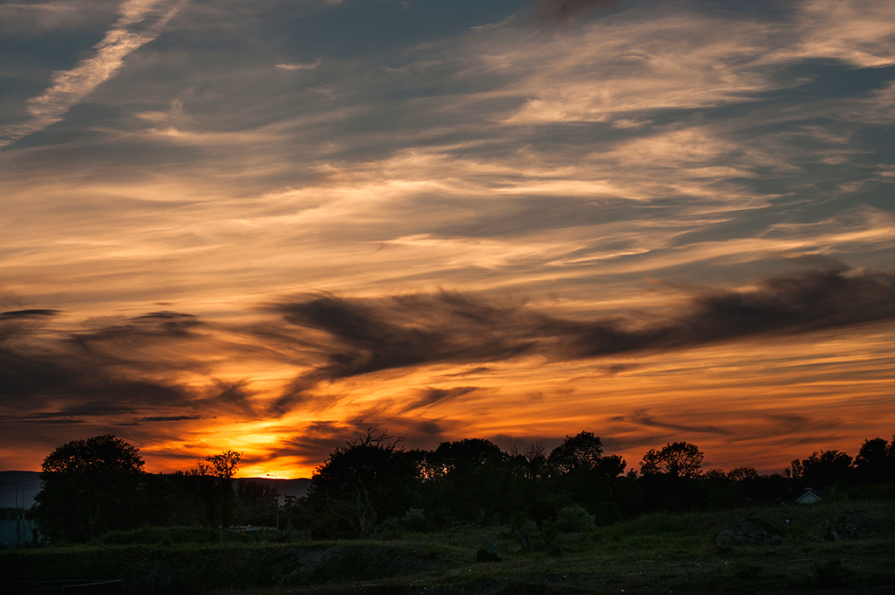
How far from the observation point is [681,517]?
6216cm

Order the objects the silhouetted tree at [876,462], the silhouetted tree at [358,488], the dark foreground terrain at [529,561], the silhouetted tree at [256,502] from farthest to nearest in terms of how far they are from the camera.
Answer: the silhouetted tree at [256,502], the silhouetted tree at [876,462], the silhouetted tree at [358,488], the dark foreground terrain at [529,561]

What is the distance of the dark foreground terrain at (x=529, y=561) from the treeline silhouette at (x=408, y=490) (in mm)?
9397

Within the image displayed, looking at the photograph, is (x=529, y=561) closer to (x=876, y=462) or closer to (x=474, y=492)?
(x=474, y=492)

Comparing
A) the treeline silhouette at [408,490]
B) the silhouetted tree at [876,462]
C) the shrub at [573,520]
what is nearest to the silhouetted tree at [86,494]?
the treeline silhouette at [408,490]

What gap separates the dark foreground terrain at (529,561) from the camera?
2964 cm

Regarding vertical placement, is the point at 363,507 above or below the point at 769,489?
above

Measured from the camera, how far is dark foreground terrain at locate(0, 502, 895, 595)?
1167 inches

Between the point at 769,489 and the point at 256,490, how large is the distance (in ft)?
313

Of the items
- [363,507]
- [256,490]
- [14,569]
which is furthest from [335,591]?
[256,490]

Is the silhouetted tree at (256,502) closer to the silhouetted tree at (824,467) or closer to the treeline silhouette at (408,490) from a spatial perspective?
the treeline silhouette at (408,490)

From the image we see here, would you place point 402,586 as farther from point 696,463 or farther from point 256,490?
point 696,463

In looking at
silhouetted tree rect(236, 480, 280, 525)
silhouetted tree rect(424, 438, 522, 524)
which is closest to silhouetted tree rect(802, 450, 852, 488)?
silhouetted tree rect(424, 438, 522, 524)

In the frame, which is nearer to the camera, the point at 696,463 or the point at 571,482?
the point at 571,482

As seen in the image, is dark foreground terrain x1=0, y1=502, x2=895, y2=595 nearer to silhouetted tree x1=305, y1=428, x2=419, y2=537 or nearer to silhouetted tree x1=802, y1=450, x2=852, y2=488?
silhouetted tree x1=305, y1=428, x2=419, y2=537
